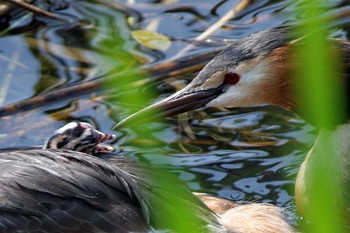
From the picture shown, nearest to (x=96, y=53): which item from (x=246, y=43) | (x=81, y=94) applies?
(x=81, y=94)

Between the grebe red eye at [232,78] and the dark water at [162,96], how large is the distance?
0.47 metres

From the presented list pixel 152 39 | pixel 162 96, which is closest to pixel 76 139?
pixel 162 96

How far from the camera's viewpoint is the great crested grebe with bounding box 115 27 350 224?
4438 mm

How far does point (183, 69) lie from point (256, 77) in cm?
180

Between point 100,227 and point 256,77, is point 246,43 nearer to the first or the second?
point 256,77

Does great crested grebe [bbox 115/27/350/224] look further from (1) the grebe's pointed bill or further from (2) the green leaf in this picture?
(2) the green leaf

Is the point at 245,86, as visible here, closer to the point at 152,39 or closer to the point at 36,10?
the point at 152,39

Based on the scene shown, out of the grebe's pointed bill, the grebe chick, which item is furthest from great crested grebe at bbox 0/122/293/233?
the grebe chick

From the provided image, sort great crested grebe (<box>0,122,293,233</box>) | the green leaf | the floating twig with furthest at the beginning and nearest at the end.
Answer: the floating twig < the green leaf < great crested grebe (<box>0,122,293,233</box>)

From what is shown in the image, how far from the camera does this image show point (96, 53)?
6543 millimetres

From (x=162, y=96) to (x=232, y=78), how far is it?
160 centimetres

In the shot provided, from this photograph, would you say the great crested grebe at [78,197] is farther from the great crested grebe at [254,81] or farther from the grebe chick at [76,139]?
the grebe chick at [76,139]

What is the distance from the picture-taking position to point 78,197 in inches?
162

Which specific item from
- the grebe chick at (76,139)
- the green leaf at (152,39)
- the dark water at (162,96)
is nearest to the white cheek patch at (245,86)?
the dark water at (162,96)
